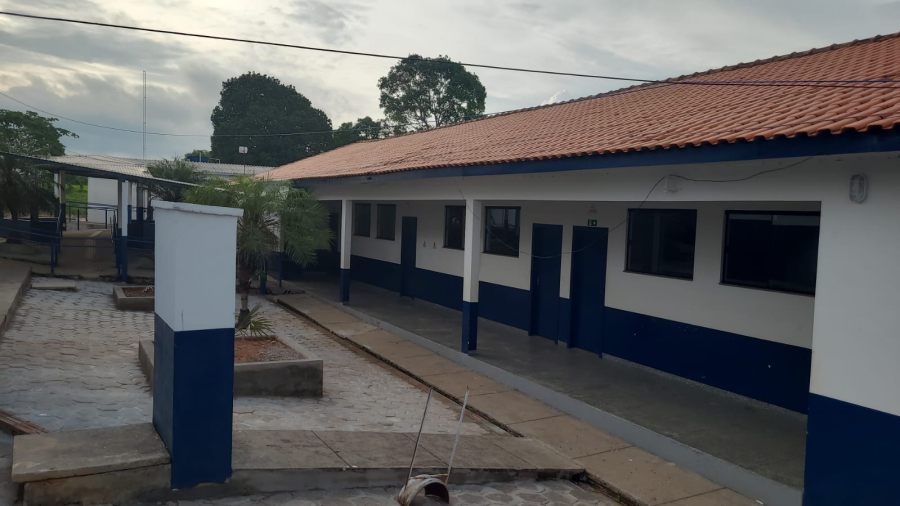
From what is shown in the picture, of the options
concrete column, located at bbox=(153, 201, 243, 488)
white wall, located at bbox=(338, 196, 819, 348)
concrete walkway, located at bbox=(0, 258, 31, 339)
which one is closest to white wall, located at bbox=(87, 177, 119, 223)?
concrete walkway, located at bbox=(0, 258, 31, 339)

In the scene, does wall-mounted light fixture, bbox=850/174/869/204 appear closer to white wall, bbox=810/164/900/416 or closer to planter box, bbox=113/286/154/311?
white wall, bbox=810/164/900/416

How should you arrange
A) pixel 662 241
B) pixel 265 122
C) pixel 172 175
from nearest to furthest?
pixel 662 241 → pixel 172 175 → pixel 265 122

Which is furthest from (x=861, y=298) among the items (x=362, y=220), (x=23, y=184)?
(x=23, y=184)

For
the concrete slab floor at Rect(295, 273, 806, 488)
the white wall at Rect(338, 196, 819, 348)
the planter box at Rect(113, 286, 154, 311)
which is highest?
the white wall at Rect(338, 196, 819, 348)

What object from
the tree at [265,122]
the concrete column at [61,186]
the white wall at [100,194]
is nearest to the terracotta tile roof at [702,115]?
the concrete column at [61,186]

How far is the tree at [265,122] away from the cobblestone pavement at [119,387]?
38.0m

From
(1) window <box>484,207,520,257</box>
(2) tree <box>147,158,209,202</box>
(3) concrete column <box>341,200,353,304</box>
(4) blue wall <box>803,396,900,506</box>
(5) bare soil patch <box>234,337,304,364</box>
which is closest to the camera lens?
(4) blue wall <box>803,396,900,506</box>

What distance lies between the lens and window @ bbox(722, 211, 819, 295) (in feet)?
24.9

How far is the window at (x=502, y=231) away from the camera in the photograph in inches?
495

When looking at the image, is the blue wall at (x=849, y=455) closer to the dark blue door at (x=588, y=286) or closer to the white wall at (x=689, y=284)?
the white wall at (x=689, y=284)

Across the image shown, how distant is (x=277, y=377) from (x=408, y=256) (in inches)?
323

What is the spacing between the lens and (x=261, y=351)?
9.02 m

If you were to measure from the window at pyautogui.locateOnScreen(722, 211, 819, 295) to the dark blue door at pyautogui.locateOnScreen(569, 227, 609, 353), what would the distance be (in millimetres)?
2287

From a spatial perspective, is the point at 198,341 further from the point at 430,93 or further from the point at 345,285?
the point at 430,93
